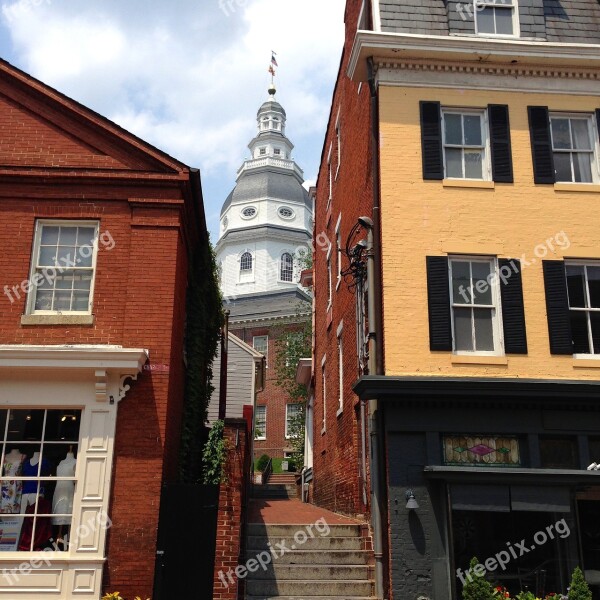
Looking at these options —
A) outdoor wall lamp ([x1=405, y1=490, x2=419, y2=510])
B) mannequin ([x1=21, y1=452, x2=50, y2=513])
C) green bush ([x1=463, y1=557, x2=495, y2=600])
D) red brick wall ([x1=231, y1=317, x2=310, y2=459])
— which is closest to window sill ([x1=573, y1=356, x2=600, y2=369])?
outdoor wall lamp ([x1=405, y1=490, x2=419, y2=510])

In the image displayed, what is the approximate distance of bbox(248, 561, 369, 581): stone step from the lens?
12148 mm

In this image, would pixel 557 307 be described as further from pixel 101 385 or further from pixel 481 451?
pixel 101 385

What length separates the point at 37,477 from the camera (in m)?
11.0

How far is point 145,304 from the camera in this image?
38.8 feet

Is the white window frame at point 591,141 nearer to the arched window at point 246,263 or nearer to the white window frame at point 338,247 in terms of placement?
the white window frame at point 338,247

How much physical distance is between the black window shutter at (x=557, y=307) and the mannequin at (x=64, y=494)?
26.0 ft

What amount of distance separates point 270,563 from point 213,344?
18.3ft

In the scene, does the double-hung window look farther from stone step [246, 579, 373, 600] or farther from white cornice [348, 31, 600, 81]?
stone step [246, 579, 373, 600]

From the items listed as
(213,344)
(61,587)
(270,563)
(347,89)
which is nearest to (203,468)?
(270,563)

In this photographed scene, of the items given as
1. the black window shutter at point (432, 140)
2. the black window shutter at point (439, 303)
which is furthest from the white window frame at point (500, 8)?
the black window shutter at point (439, 303)

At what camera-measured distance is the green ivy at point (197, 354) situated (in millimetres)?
13711

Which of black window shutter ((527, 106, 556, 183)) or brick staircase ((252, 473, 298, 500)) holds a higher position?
black window shutter ((527, 106, 556, 183))

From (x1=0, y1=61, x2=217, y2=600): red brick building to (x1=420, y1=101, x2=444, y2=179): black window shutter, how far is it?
4.14 meters

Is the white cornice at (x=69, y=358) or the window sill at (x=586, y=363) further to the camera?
the window sill at (x=586, y=363)
